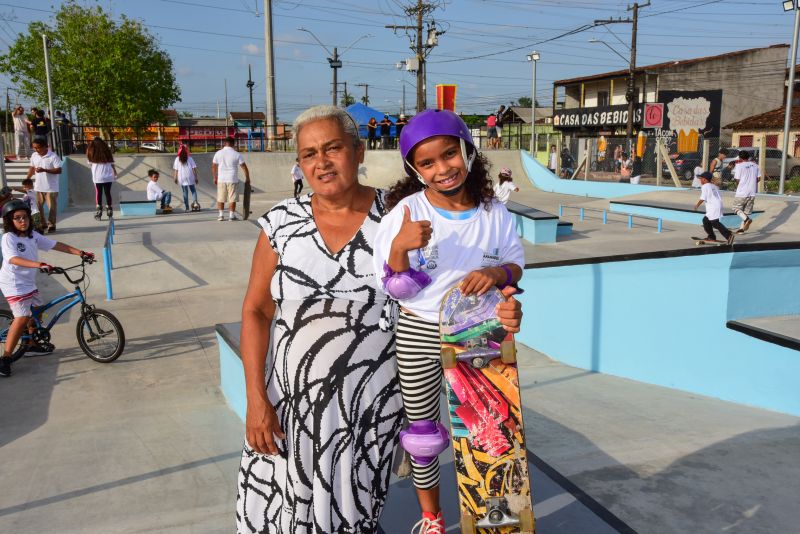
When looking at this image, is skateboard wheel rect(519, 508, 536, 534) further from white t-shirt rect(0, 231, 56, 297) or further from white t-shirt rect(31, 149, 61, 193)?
white t-shirt rect(31, 149, 61, 193)

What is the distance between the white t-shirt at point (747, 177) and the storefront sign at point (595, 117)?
32342mm

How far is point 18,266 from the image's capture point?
6414 mm

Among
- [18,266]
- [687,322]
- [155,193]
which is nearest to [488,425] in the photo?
[687,322]

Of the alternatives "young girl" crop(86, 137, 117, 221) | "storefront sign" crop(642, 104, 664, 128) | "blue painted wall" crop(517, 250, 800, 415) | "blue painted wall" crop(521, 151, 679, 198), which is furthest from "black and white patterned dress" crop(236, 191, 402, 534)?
"storefront sign" crop(642, 104, 664, 128)

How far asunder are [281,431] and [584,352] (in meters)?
5.21

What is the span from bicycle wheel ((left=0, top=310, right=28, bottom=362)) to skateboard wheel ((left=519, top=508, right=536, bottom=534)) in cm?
612

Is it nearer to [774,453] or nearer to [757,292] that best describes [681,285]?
[757,292]

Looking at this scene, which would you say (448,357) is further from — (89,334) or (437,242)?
(89,334)

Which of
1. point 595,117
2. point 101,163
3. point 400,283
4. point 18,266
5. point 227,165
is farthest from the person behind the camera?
point 595,117

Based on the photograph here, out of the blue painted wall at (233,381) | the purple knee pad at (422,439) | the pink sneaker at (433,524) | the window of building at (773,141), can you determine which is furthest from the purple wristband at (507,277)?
A: the window of building at (773,141)

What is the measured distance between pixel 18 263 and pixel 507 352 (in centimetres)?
588

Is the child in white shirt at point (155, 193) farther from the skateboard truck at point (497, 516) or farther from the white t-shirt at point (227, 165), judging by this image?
the skateboard truck at point (497, 516)

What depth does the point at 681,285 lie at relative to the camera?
5680mm

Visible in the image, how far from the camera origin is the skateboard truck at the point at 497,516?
2.30 m
